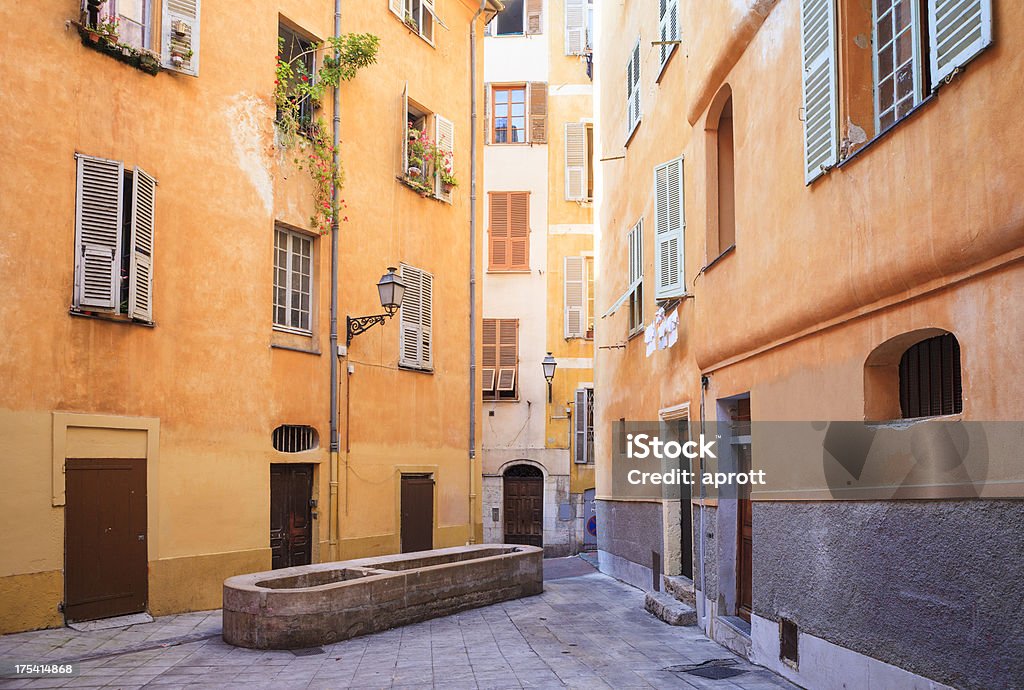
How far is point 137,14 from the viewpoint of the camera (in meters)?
12.4

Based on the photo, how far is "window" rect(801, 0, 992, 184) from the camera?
6578 mm

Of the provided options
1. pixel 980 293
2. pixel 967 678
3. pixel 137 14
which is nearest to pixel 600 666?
pixel 967 678

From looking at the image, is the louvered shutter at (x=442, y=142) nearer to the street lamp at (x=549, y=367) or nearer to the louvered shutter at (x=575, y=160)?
the street lamp at (x=549, y=367)

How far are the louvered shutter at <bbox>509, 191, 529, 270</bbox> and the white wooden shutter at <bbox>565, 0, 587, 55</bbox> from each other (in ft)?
14.0

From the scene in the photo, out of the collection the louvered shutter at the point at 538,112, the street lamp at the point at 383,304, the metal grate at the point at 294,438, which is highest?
the louvered shutter at the point at 538,112

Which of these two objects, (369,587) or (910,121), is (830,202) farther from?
(369,587)

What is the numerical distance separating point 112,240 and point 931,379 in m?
8.74

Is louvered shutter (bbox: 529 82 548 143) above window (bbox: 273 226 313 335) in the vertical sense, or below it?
above

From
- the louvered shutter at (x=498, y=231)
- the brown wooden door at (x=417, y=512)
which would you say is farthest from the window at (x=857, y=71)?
the louvered shutter at (x=498, y=231)

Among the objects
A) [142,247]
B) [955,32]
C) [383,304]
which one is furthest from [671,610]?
[955,32]

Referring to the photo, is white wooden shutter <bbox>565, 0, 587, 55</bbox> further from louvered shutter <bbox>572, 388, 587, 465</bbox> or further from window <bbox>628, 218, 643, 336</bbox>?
window <bbox>628, 218, 643, 336</bbox>

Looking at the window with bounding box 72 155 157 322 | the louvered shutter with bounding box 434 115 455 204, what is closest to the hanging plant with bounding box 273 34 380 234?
the louvered shutter with bounding box 434 115 455 204

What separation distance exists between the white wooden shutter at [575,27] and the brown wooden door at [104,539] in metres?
20.0

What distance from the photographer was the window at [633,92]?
16.3m
